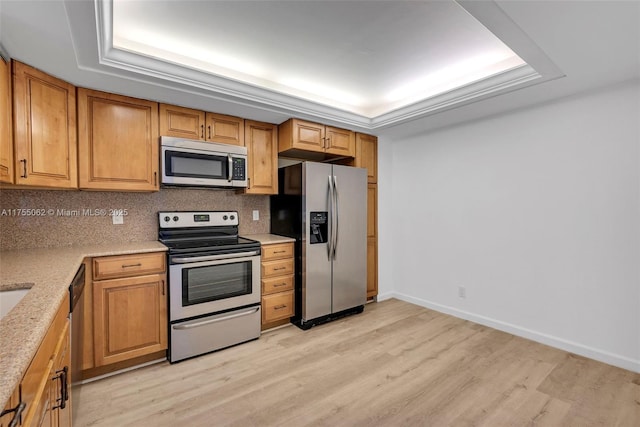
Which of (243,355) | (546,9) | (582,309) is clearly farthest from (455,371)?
(546,9)

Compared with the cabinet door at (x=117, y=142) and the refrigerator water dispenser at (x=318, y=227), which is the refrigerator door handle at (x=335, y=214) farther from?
the cabinet door at (x=117, y=142)

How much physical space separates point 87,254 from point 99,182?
594 mm

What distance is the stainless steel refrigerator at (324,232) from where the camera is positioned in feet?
10.5

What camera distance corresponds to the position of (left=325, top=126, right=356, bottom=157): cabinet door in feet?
11.4

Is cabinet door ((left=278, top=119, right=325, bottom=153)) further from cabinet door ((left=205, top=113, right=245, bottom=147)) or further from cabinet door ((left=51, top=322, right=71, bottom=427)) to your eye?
cabinet door ((left=51, top=322, right=71, bottom=427))

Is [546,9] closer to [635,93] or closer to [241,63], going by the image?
[635,93]

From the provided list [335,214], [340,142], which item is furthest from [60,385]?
[340,142]

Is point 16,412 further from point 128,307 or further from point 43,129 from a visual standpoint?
point 43,129

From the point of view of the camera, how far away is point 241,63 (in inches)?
101

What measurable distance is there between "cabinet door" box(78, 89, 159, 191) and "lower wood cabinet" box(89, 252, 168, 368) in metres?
0.64

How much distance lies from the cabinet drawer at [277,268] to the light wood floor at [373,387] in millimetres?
607

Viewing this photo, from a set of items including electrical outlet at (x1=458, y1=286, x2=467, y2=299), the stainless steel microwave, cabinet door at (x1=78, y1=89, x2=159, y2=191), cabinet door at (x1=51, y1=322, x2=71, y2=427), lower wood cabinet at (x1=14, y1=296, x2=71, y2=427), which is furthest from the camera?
electrical outlet at (x1=458, y1=286, x2=467, y2=299)

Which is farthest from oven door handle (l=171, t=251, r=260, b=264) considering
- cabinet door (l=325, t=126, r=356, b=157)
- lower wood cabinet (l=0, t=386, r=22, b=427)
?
lower wood cabinet (l=0, t=386, r=22, b=427)

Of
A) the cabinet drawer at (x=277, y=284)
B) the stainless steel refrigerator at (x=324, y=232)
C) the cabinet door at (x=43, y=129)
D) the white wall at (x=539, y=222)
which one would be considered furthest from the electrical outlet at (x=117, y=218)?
the white wall at (x=539, y=222)
